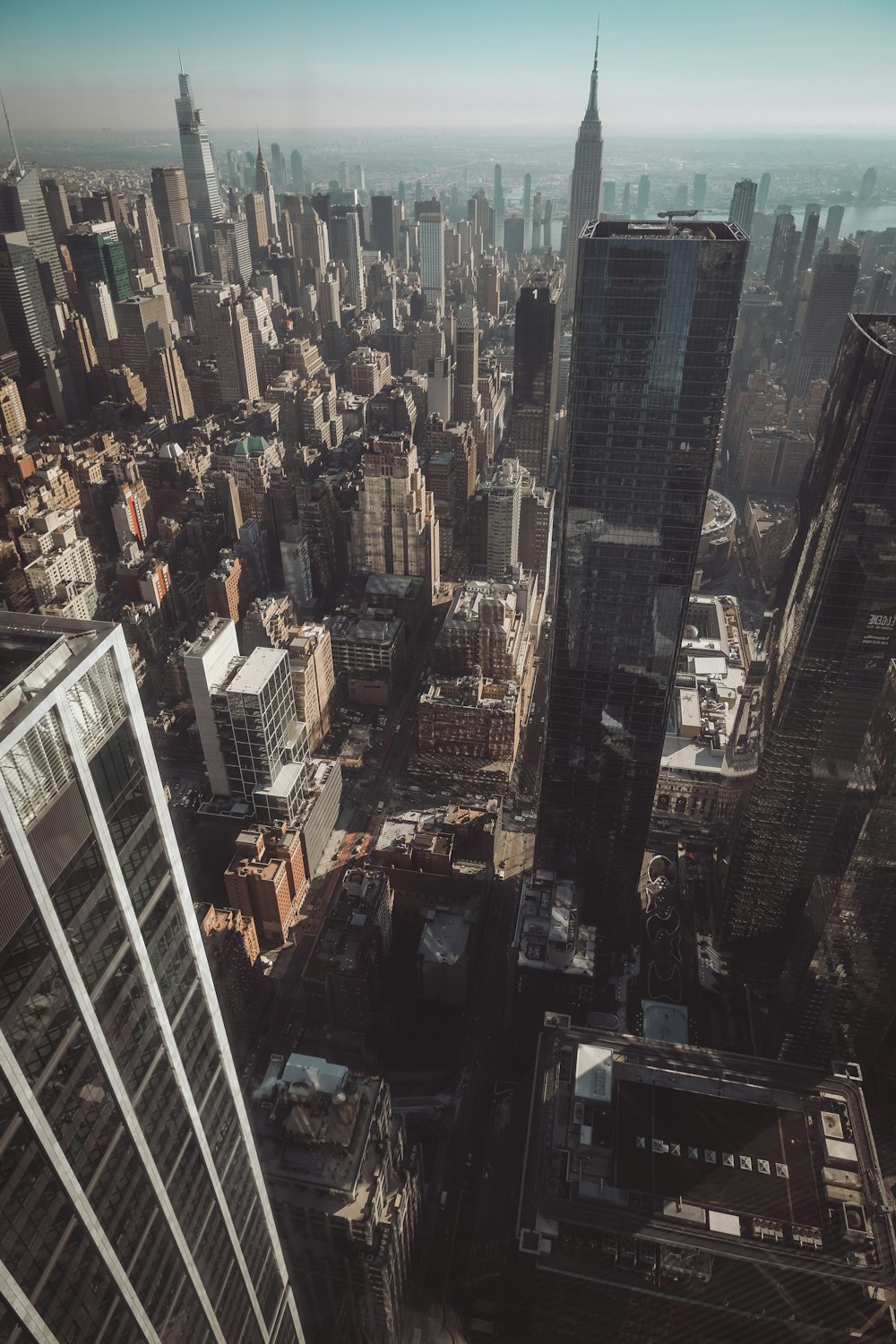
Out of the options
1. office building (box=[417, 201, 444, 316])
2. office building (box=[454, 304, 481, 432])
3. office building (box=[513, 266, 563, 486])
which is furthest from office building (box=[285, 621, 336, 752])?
office building (box=[417, 201, 444, 316])

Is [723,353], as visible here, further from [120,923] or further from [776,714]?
[120,923]

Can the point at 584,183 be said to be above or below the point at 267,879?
above

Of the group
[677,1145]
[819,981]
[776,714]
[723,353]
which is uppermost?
[723,353]

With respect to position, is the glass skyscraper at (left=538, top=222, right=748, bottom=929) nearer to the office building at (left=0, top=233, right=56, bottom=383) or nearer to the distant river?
the distant river

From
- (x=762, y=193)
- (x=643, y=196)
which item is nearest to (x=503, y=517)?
(x=643, y=196)

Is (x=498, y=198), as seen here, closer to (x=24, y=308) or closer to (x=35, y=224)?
(x=35, y=224)

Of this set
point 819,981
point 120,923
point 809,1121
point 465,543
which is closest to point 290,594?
point 465,543

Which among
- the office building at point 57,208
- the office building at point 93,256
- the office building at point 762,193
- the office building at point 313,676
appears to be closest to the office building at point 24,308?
the office building at point 57,208
